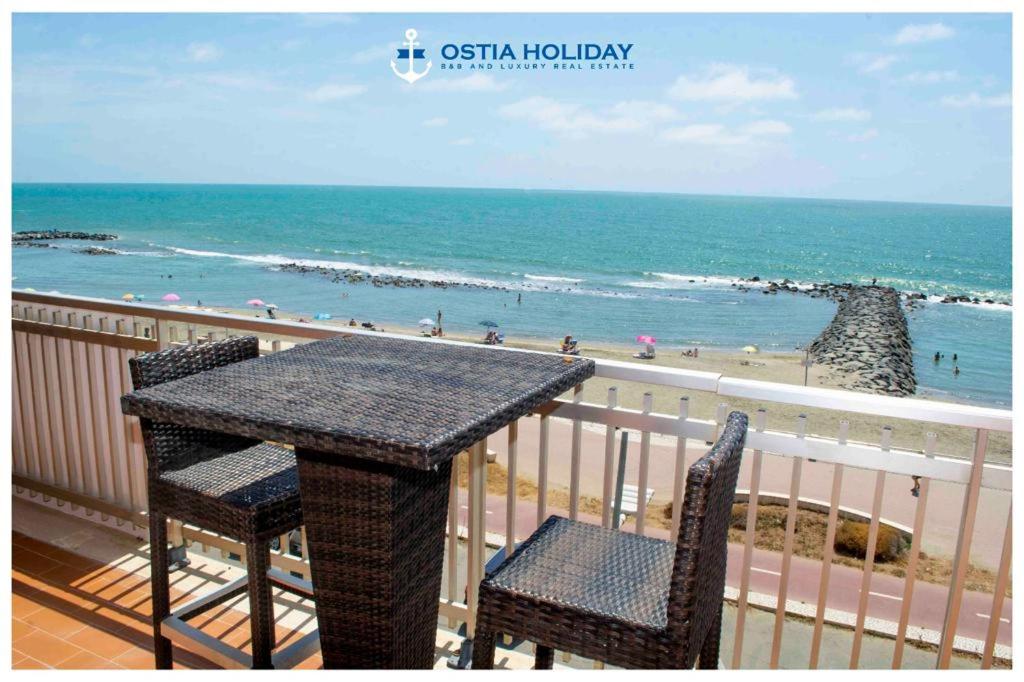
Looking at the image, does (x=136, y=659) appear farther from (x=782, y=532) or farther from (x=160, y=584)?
(x=782, y=532)

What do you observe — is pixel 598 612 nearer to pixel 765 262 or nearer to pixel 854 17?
pixel 765 262

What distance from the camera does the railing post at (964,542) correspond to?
1740mm

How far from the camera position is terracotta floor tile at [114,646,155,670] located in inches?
92.3

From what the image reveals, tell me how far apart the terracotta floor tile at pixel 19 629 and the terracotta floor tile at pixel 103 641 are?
0.16m

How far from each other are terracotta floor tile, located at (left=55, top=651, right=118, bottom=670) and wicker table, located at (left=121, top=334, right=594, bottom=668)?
1012 millimetres

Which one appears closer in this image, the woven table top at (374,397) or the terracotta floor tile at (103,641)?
the woven table top at (374,397)

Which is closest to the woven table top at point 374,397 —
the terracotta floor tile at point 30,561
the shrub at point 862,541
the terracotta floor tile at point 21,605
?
the terracotta floor tile at point 21,605

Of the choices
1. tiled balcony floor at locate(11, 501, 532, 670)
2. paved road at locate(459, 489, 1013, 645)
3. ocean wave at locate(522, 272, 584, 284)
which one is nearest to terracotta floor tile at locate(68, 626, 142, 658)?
tiled balcony floor at locate(11, 501, 532, 670)

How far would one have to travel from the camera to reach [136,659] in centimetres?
237

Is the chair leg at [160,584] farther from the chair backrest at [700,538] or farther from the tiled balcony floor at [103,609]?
the chair backrest at [700,538]

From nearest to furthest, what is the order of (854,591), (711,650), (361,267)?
(711,650), (854,591), (361,267)

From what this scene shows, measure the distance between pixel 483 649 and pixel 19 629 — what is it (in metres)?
1.86

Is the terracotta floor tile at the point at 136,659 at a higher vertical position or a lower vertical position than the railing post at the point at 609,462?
lower

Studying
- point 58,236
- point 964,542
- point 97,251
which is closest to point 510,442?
Result: point 964,542
